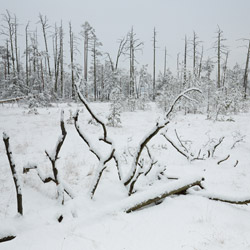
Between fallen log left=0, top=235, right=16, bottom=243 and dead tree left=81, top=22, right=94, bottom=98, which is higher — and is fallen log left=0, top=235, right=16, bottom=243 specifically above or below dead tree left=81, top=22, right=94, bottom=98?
below

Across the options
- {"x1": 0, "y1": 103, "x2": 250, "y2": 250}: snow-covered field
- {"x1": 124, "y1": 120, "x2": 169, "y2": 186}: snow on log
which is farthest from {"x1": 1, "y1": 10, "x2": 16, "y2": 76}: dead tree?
{"x1": 124, "y1": 120, "x2": 169, "y2": 186}: snow on log

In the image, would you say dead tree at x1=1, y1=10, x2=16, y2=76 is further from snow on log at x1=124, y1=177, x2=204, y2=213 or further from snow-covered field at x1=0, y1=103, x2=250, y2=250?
snow on log at x1=124, y1=177, x2=204, y2=213

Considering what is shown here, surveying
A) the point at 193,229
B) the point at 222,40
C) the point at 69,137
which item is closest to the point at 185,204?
the point at 193,229

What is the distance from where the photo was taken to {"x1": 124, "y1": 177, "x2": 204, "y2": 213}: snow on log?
251cm

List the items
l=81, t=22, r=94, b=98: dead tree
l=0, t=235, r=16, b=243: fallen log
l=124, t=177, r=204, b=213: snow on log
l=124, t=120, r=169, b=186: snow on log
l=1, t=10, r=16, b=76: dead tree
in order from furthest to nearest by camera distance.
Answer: l=81, t=22, r=94, b=98: dead tree < l=1, t=10, r=16, b=76: dead tree < l=124, t=177, r=204, b=213: snow on log < l=124, t=120, r=169, b=186: snow on log < l=0, t=235, r=16, b=243: fallen log

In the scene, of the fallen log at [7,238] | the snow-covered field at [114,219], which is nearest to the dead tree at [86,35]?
the snow-covered field at [114,219]

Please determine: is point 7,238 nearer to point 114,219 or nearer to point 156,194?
point 114,219

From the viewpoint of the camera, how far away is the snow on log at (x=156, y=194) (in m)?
2.51

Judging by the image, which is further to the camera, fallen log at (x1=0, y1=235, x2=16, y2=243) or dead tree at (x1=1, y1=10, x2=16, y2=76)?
dead tree at (x1=1, y1=10, x2=16, y2=76)

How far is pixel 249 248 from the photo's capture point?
1.77 m

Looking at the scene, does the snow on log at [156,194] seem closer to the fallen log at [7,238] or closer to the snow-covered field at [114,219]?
the snow-covered field at [114,219]

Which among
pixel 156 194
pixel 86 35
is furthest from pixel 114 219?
pixel 86 35

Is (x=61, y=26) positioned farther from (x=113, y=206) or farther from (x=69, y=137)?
(x=113, y=206)

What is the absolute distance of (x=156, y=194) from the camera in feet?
8.80
